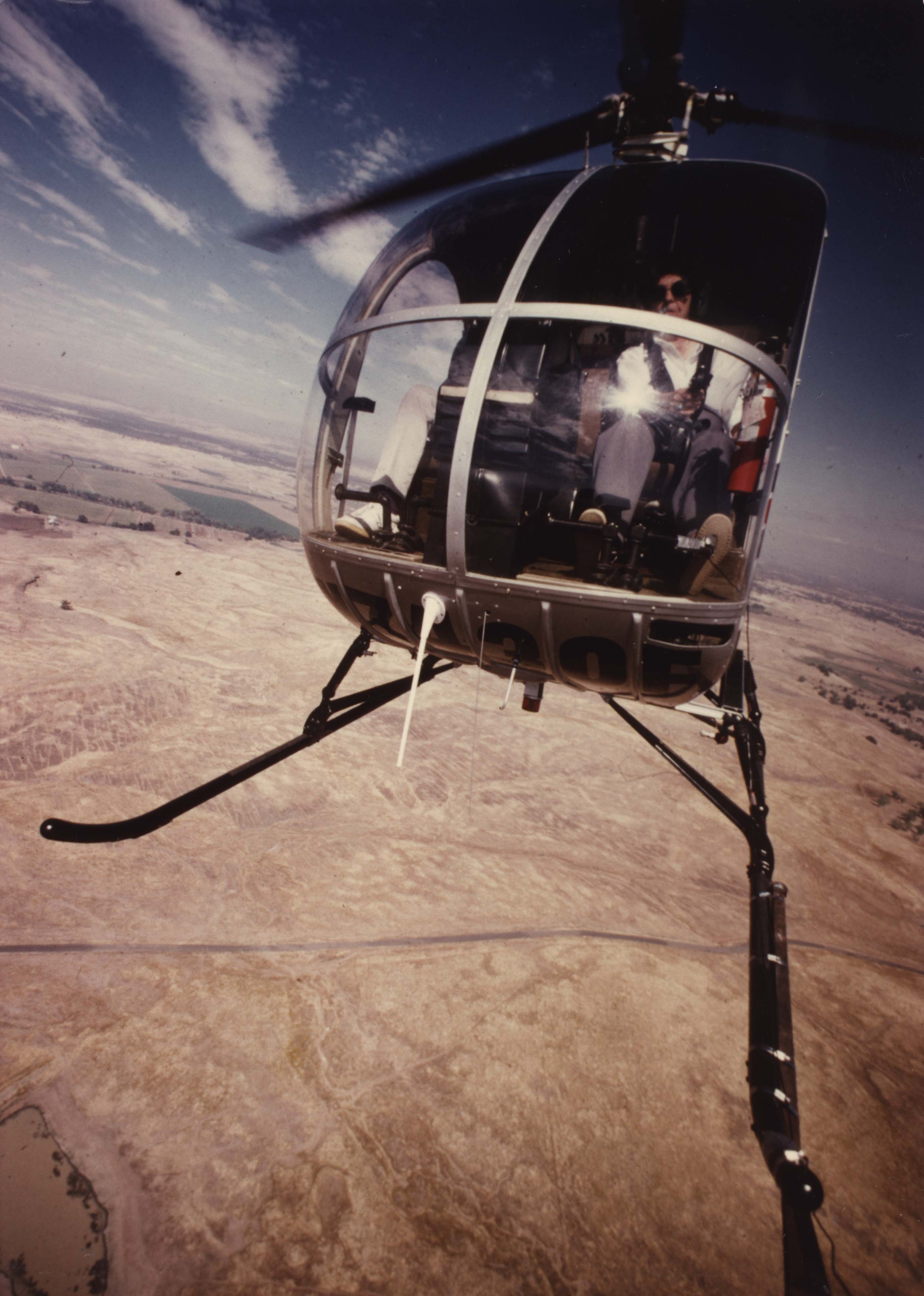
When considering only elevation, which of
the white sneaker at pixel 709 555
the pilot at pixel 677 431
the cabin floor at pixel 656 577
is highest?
the pilot at pixel 677 431

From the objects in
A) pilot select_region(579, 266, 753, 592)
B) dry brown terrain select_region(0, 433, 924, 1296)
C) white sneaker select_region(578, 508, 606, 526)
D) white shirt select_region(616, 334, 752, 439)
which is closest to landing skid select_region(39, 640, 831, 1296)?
dry brown terrain select_region(0, 433, 924, 1296)

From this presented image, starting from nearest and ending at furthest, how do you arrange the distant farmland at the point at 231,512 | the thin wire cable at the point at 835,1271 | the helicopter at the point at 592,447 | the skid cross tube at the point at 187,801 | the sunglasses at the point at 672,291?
1. the helicopter at the point at 592,447
2. the thin wire cable at the point at 835,1271
3. the sunglasses at the point at 672,291
4. the skid cross tube at the point at 187,801
5. the distant farmland at the point at 231,512

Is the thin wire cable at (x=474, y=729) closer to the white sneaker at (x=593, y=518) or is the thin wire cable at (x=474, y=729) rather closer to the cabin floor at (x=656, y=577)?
the cabin floor at (x=656, y=577)

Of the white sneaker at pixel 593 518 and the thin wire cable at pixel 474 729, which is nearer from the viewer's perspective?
the white sneaker at pixel 593 518

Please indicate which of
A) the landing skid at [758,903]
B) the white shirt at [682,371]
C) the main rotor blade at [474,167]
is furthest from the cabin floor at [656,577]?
the main rotor blade at [474,167]

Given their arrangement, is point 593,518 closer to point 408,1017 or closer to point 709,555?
point 709,555

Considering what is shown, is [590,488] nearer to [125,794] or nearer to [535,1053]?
[535,1053]

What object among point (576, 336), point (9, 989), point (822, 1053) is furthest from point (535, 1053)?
point (576, 336)

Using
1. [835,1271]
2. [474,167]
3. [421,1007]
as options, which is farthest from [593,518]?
[835,1271]
